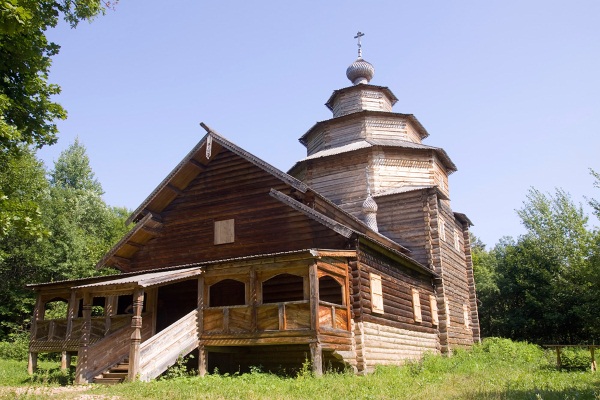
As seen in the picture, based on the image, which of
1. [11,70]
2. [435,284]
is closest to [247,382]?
[11,70]

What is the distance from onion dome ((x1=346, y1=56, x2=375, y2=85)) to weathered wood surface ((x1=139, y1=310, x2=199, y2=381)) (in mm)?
20396

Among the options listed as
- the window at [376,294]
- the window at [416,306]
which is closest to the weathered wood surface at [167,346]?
the window at [376,294]

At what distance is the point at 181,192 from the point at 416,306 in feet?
34.7

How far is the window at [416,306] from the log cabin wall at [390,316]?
12 cm

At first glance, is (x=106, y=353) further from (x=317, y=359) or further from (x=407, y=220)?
(x=407, y=220)

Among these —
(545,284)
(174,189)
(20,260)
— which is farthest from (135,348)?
(545,284)

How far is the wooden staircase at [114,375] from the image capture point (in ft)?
48.3

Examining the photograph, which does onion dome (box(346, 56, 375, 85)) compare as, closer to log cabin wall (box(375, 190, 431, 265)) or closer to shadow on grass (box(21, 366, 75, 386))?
log cabin wall (box(375, 190, 431, 265))

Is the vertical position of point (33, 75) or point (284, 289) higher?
point (33, 75)

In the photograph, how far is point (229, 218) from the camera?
20078mm

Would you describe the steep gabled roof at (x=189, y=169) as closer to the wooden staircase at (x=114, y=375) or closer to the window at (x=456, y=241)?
the wooden staircase at (x=114, y=375)

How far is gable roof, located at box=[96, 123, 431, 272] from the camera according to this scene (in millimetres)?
18703

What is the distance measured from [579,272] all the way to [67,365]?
105ft

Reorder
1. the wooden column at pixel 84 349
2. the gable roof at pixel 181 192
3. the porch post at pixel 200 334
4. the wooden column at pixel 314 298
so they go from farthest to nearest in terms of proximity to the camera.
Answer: the gable roof at pixel 181 192, the porch post at pixel 200 334, the wooden column at pixel 84 349, the wooden column at pixel 314 298
